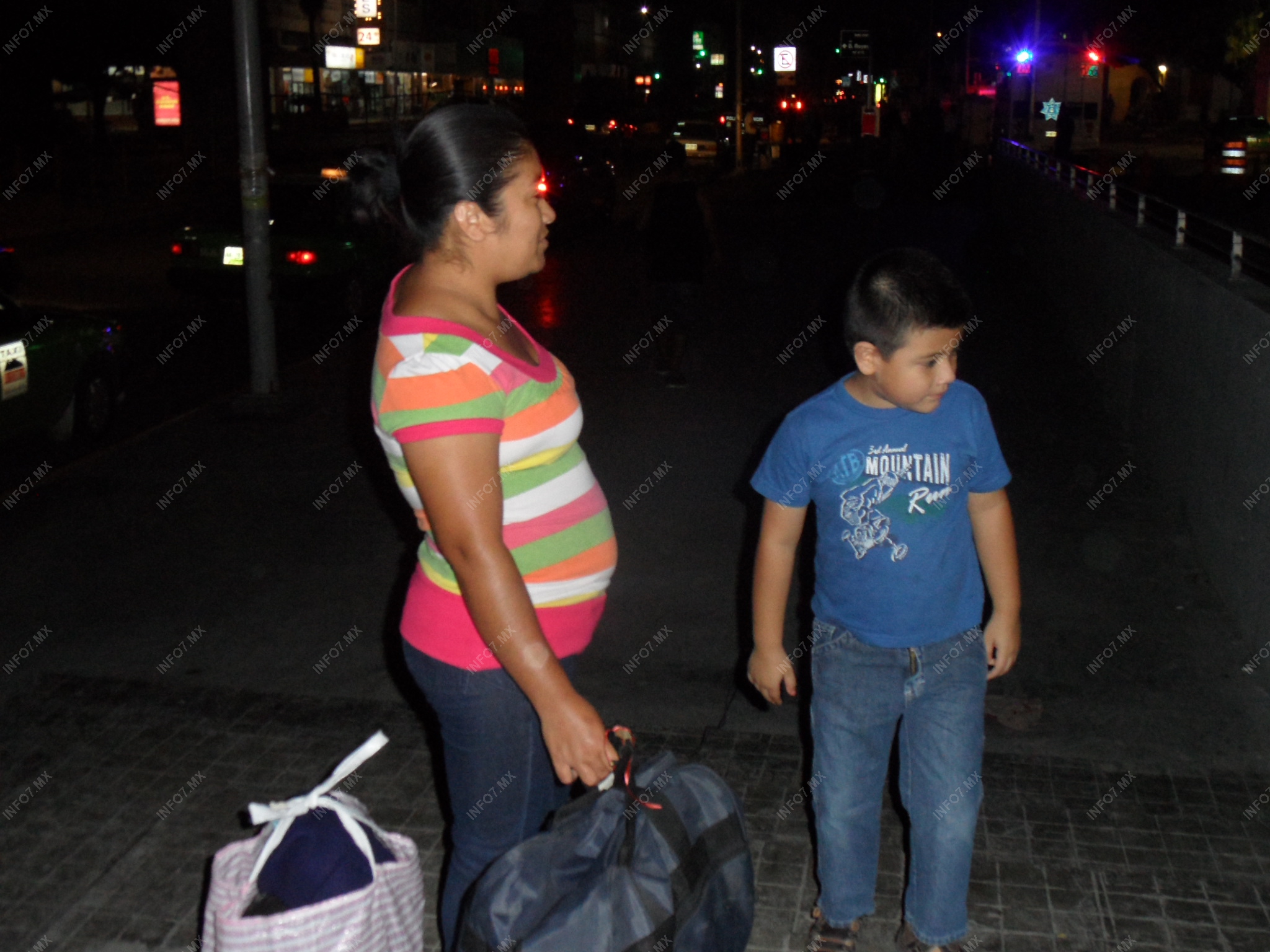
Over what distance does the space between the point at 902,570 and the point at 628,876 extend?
3.63 feet

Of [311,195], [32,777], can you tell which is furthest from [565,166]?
[32,777]

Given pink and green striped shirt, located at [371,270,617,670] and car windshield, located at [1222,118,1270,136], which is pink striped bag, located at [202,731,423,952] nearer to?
pink and green striped shirt, located at [371,270,617,670]

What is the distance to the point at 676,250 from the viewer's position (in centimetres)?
A: 1033

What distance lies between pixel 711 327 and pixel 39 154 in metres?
26.7

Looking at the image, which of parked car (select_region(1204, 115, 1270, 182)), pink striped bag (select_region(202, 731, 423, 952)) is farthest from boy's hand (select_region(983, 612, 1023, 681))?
parked car (select_region(1204, 115, 1270, 182))

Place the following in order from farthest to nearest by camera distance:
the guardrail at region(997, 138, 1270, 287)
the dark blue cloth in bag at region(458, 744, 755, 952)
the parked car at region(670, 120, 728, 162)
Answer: the parked car at region(670, 120, 728, 162) → the guardrail at region(997, 138, 1270, 287) → the dark blue cloth in bag at region(458, 744, 755, 952)

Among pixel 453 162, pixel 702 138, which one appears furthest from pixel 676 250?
pixel 702 138

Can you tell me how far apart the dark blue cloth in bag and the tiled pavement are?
1.42 meters

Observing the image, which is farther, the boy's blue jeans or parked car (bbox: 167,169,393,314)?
parked car (bbox: 167,169,393,314)

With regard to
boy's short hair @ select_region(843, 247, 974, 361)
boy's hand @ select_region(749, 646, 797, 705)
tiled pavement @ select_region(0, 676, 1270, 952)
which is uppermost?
boy's short hair @ select_region(843, 247, 974, 361)

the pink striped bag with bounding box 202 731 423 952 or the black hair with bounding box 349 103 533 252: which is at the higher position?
the black hair with bounding box 349 103 533 252

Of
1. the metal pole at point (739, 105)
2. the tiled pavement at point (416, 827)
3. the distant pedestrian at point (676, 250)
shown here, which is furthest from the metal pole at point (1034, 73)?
the tiled pavement at point (416, 827)

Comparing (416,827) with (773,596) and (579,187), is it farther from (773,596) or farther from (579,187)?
(579,187)

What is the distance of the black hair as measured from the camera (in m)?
2.27
